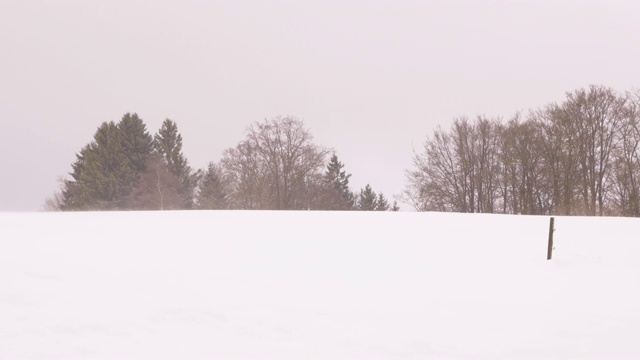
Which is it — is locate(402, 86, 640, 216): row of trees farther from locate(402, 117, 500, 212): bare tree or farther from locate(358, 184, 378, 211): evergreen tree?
locate(358, 184, 378, 211): evergreen tree

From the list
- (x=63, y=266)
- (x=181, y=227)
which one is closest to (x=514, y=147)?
(x=181, y=227)

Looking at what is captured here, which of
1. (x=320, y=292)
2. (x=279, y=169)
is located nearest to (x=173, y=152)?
(x=279, y=169)

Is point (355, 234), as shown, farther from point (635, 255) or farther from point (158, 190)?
point (158, 190)

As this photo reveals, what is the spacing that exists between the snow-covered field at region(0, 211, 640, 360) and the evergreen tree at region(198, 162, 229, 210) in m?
38.8

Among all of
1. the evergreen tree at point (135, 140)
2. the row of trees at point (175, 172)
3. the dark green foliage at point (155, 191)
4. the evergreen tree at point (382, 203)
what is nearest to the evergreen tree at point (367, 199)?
the evergreen tree at point (382, 203)

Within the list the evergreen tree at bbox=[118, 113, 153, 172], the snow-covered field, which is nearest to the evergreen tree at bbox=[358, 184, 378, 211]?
the evergreen tree at bbox=[118, 113, 153, 172]

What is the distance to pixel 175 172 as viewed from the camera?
53188 millimetres

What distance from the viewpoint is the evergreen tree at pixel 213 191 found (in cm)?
5472

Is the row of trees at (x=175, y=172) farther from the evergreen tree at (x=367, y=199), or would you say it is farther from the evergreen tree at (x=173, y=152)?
the evergreen tree at (x=367, y=199)

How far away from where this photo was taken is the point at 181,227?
52.4 feet

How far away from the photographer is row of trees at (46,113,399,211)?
145 feet

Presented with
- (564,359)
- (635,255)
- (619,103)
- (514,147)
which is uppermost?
(619,103)

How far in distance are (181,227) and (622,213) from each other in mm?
29366

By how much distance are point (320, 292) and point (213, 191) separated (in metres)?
51.4
